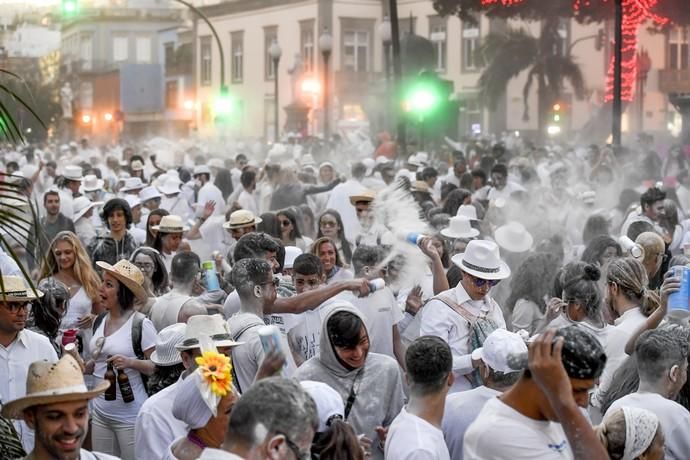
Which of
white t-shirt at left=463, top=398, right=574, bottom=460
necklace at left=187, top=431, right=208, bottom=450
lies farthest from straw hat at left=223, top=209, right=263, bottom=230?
white t-shirt at left=463, top=398, right=574, bottom=460

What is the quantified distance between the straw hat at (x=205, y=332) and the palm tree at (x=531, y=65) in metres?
42.1

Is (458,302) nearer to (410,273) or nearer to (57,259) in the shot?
(410,273)

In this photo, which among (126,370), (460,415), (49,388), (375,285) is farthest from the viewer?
(126,370)

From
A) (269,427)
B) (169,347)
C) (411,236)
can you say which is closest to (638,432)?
(269,427)

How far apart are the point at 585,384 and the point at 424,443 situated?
874 mm

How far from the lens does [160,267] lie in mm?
9297

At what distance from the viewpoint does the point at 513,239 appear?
11000 millimetres

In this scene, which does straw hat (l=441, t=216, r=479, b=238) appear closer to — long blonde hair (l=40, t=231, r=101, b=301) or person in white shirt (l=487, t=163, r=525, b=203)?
long blonde hair (l=40, t=231, r=101, b=301)

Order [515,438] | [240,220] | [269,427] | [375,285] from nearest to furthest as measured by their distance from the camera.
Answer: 1. [269,427]
2. [515,438]
3. [375,285]
4. [240,220]

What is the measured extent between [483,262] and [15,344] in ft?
9.23

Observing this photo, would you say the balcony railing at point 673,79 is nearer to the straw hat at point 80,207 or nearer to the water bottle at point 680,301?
the straw hat at point 80,207

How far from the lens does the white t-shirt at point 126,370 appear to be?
734cm

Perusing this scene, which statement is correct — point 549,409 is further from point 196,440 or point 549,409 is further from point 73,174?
point 73,174

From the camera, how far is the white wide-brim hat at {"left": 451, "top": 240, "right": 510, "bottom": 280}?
7.53 metres
